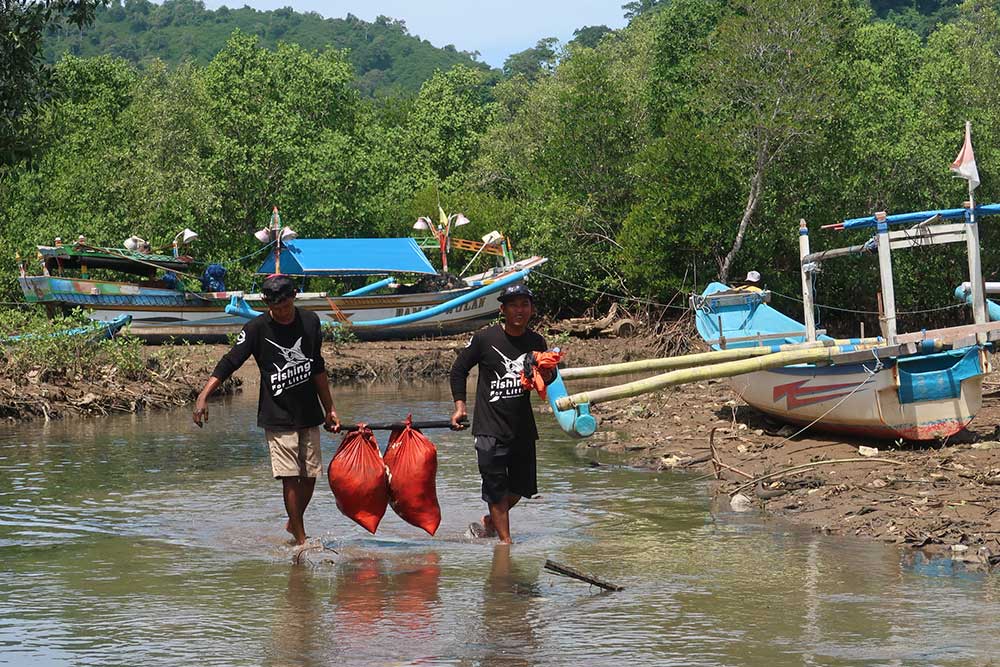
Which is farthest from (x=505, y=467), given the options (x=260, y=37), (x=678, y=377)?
(x=260, y=37)

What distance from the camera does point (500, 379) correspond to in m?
9.27

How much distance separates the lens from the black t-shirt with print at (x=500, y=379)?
925 cm

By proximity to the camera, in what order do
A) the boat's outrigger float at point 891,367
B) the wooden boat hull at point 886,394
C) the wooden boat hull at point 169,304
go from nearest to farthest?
1. the boat's outrigger float at point 891,367
2. the wooden boat hull at point 886,394
3. the wooden boat hull at point 169,304

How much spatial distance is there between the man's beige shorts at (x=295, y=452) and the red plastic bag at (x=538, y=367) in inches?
62.9

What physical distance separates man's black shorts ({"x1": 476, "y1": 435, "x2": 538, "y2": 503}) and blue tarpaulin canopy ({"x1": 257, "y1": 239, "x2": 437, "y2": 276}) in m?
21.8

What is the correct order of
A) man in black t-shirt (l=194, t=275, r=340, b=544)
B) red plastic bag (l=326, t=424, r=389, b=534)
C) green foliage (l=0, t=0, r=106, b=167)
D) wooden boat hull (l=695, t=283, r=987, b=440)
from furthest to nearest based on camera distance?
green foliage (l=0, t=0, r=106, b=167) < wooden boat hull (l=695, t=283, r=987, b=440) < red plastic bag (l=326, t=424, r=389, b=534) < man in black t-shirt (l=194, t=275, r=340, b=544)

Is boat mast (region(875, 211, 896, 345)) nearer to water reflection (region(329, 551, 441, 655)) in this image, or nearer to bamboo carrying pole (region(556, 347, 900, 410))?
bamboo carrying pole (region(556, 347, 900, 410))

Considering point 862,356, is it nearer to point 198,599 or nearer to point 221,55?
point 198,599

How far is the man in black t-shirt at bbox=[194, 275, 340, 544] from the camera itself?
364 inches

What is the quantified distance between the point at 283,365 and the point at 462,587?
205 centimetres

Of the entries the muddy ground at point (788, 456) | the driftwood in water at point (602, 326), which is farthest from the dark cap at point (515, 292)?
the driftwood in water at point (602, 326)

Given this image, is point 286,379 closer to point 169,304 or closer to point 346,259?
point 169,304

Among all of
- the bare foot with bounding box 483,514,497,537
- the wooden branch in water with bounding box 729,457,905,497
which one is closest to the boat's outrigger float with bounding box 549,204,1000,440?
the wooden branch in water with bounding box 729,457,905,497

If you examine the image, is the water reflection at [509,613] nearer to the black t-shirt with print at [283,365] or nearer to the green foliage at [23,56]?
the black t-shirt with print at [283,365]
